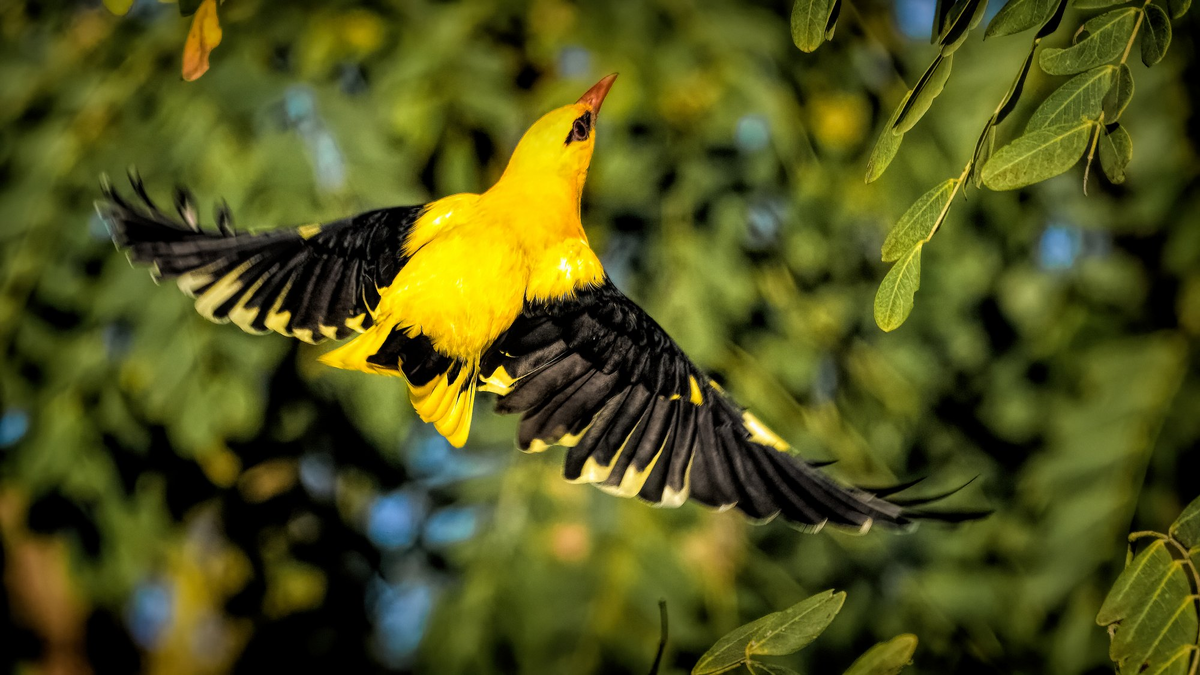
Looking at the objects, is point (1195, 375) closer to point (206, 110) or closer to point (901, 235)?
point (901, 235)

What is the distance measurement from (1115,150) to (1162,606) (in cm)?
22

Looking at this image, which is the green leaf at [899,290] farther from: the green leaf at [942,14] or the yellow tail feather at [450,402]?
the yellow tail feather at [450,402]

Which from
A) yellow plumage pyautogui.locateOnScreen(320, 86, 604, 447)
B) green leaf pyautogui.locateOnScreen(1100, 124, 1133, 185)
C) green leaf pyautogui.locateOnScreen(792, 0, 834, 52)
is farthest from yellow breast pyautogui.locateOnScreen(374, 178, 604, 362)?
green leaf pyautogui.locateOnScreen(1100, 124, 1133, 185)

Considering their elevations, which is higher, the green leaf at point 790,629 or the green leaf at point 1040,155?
the green leaf at point 1040,155

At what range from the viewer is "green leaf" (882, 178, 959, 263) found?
0.38 m

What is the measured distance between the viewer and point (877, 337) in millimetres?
606

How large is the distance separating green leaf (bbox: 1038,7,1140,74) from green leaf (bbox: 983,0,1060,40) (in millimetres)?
18

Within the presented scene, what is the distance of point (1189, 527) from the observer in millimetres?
367

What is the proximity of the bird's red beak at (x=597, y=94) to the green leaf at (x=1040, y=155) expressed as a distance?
0.93 feet

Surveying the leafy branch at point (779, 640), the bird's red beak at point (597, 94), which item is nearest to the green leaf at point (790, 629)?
the leafy branch at point (779, 640)

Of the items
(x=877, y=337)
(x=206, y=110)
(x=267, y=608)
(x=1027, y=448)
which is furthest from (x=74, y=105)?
(x=1027, y=448)

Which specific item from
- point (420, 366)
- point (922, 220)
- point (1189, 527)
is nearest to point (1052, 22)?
point (922, 220)

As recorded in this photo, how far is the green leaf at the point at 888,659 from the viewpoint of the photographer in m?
0.39

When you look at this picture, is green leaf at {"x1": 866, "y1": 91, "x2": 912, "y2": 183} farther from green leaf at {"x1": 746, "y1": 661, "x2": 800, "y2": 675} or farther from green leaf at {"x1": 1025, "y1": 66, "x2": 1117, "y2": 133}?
green leaf at {"x1": 746, "y1": 661, "x2": 800, "y2": 675}
